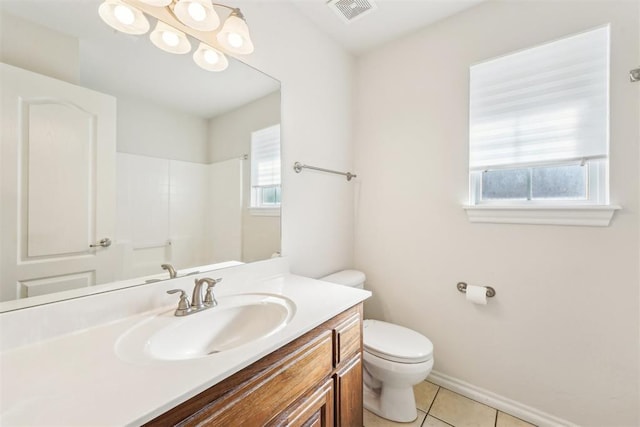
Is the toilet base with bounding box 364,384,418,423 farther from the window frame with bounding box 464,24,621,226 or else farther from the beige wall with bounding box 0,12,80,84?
the beige wall with bounding box 0,12,80,84

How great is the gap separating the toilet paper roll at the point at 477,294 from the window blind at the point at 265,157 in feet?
4.25

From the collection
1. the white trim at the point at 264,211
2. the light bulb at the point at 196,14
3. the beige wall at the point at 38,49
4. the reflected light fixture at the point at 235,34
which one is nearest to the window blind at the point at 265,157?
the white trim at the point at 264,211

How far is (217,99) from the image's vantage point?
1.24 m

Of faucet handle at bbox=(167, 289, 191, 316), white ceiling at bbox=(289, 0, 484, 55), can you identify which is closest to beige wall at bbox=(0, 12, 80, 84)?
faucet handle at bbox=(167, 289, 191, 316)

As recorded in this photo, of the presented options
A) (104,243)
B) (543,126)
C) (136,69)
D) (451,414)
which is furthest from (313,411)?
(543,126)

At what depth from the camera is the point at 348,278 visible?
70.6 inches

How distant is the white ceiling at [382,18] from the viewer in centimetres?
156

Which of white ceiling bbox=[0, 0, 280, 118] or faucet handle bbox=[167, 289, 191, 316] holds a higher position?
white ceiling bbox=[0, 0, 280, 118]

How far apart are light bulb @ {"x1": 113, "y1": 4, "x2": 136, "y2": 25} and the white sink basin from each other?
1.05 m

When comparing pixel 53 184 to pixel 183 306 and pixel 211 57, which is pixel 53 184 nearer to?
pixel 183 306

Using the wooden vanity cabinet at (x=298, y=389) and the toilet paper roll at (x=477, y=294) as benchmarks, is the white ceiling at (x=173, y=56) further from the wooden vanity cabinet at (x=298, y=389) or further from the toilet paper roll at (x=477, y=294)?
the toilet paper roll at (x=477, y=294)

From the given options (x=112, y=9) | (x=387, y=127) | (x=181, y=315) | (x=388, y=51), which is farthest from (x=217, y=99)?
(x=388, y=51)

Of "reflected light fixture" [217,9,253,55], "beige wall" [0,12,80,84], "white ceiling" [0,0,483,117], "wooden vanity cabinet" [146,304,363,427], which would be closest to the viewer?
"wooden vanity cabinet" [146,304,363,427]

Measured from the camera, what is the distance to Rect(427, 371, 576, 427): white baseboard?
136 cm
